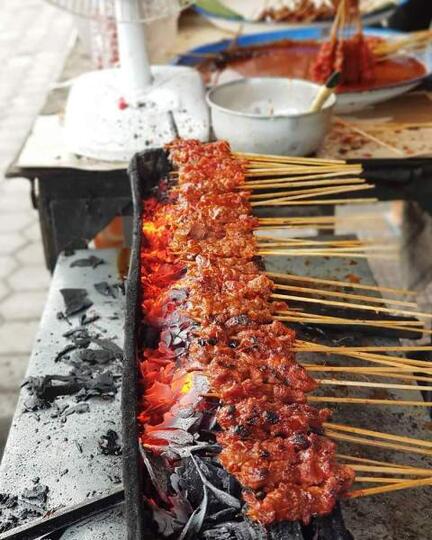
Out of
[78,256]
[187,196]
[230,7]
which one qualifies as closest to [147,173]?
[187,196]

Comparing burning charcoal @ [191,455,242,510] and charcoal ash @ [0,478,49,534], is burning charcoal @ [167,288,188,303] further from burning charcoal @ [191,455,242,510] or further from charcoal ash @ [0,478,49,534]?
charcoal ash @ [0,478,49,534]

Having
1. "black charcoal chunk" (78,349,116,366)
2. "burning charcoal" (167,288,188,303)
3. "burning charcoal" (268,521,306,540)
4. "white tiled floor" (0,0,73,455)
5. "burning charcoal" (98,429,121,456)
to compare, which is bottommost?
→ "white tiled floor" (0,0,73,455)

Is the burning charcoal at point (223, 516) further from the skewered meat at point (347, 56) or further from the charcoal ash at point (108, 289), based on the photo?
the skewered meat at point (347, 56)

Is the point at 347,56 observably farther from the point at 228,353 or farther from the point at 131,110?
the point at 228,353

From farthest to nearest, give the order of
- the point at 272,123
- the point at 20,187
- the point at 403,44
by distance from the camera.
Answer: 1. the point at 20,187
2. the point at 403,44
3. the point at 272,123

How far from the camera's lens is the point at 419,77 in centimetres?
414

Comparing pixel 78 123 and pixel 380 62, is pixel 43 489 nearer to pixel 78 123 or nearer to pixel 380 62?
pixel 78 123

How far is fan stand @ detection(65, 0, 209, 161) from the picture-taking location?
11.9ft

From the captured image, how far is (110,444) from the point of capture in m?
2.59

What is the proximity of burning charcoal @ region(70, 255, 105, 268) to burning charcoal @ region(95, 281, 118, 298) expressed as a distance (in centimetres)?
20

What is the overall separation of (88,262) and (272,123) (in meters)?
1.29

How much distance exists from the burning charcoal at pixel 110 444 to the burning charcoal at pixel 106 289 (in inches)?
42.6

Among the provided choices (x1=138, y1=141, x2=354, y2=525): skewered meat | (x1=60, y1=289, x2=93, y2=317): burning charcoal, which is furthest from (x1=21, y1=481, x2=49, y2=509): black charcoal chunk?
(x1=60, y1=289, x2=93, y2=317): burning charcoal

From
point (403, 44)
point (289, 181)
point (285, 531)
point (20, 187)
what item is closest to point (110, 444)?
point (285, 531)
